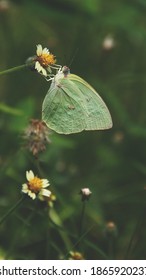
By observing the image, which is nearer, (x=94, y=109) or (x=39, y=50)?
(x=39, y=50)

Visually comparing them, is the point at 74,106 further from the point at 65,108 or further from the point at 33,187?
the point at 33,187

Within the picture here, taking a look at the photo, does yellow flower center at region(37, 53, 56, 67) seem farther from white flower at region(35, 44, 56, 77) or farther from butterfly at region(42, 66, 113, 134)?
butterfly at region(42, 66, 113, 134)

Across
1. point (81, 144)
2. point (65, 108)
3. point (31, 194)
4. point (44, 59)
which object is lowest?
point (31, 194)

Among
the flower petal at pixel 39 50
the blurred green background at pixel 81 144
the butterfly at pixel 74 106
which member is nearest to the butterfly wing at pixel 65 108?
the butterfly at pixel 74 106

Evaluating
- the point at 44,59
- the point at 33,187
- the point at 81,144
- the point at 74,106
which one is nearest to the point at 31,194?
the point at 33,187

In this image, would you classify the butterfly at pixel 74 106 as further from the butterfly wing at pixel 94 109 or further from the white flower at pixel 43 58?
the white flower at pixel 43 58

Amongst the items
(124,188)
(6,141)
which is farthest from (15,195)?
(124,188)
